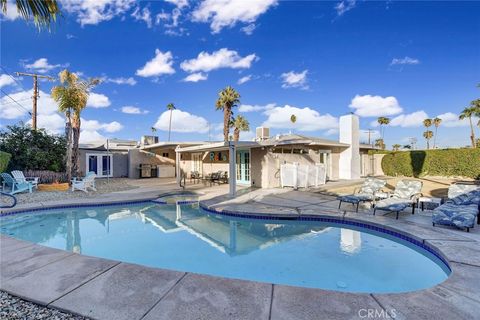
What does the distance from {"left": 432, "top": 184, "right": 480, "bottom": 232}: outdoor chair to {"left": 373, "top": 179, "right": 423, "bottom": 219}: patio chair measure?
0.75m

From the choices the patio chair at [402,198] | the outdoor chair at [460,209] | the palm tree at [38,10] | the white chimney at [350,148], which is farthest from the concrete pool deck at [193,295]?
the white chimney at [350,148]

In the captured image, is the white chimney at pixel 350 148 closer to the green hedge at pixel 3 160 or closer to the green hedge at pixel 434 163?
the green hedge at pixel 434 163

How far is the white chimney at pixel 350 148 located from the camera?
17.8 metres

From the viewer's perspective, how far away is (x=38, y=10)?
3801 mm

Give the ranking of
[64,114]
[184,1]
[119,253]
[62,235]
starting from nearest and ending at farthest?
[119,253]
[62,235]
[184,1]
[64,114]

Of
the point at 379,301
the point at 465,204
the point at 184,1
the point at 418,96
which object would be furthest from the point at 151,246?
the point at 418,96

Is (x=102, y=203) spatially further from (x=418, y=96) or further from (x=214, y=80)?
(x=418, y=96)

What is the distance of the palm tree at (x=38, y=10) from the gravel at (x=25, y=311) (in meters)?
3.98

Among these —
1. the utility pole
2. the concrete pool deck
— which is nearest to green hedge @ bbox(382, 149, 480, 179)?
the concrete pool deck

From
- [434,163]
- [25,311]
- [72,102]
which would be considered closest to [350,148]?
[434,163]

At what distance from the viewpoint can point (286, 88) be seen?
21.3 metres

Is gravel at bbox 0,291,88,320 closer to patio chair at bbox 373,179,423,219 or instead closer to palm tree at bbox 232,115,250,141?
patio chair at bbox 373,179,423,219

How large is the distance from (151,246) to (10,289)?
296 cm

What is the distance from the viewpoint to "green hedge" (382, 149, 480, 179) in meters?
16.7
